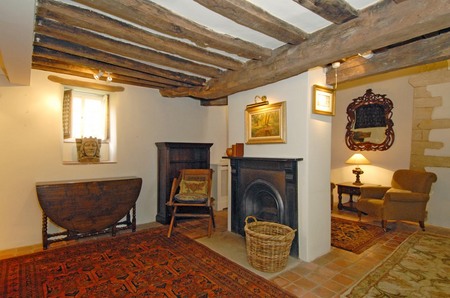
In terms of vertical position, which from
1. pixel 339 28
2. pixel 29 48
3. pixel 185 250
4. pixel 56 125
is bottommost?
pixel 185 250

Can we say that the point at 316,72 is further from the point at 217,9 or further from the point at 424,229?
the point at 424,229

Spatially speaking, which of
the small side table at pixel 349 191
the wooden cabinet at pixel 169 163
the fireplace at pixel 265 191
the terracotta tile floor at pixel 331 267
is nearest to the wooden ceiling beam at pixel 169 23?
the fireplace at pixel 265 191

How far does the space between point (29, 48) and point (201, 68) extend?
1624 millimetres

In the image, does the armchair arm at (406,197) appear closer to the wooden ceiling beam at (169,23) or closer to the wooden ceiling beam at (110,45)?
the wooden ceiling beam at (169,23)

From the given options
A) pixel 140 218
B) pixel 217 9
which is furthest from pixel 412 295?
pixel 140 218

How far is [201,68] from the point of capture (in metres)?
2.93

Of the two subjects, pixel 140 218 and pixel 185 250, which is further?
pixel 140 218

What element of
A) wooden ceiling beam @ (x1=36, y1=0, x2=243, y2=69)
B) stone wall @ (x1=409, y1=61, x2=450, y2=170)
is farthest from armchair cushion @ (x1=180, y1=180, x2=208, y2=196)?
stone wall @ (x1=409, y1=61, x2=450, y2=170)

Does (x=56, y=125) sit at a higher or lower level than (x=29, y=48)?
lower

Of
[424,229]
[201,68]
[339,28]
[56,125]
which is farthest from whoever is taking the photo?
[424,229]

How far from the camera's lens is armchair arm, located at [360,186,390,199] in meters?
3.91

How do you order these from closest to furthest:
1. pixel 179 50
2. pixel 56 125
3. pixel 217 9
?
pixel 217 9, pixel 179 50, pixel 56 125

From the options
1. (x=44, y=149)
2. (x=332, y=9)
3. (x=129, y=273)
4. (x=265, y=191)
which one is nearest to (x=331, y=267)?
(x=265, y=191)

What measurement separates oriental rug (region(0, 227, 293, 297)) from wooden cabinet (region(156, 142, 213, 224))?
987mm
